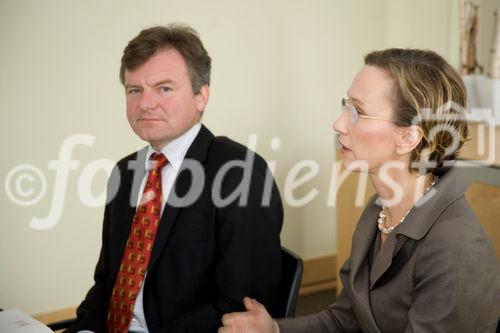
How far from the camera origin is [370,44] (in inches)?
143

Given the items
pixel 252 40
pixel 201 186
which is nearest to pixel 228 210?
pixel 201 186

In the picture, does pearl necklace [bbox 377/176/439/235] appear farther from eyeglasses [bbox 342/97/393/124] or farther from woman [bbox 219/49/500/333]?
eyeglasses [bbox 342/97/393/124]

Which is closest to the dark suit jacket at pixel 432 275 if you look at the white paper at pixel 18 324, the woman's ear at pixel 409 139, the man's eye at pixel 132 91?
the woman's ear at pixel 409 139

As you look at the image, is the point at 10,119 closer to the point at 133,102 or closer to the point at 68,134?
the point at 68,134

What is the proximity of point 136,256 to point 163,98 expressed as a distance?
0.51m

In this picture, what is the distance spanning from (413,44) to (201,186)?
7.80 feet

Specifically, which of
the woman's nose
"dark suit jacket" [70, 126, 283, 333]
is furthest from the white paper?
the woman's nose

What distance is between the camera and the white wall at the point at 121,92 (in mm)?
2719

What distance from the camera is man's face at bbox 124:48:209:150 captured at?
184cm

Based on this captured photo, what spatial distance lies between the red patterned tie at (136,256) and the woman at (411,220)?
0.41 metres

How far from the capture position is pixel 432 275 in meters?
1.27

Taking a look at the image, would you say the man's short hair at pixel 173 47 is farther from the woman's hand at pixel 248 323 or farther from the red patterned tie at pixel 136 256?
the woman's hand at pixel 248 323

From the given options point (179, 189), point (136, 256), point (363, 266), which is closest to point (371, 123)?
point (363, 266)

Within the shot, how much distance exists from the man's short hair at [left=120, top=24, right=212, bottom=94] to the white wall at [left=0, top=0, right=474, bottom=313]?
0.99 m
